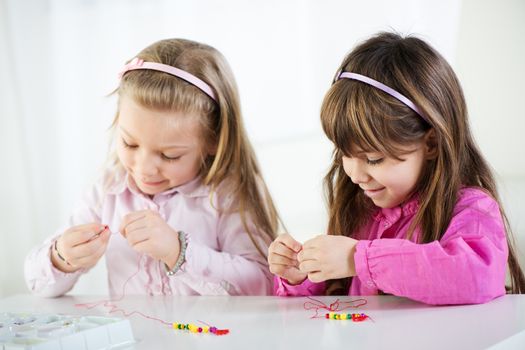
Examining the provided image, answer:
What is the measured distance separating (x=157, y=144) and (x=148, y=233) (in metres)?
0.19

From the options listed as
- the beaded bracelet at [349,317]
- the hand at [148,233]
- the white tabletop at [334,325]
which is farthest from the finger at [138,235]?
the beaded bracelet at [349,317]

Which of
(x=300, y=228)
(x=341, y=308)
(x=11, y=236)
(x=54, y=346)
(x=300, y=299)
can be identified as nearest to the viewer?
(x=54, y=346)

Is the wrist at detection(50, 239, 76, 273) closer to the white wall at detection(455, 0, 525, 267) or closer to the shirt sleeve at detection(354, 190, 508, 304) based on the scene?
the shirt sleeve at detection(354, 190, 508, 304)

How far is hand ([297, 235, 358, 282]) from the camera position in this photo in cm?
111

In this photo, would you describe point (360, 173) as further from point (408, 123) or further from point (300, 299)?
point (300, 299)

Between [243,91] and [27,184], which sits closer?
[243,91]

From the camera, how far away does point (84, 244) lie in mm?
1408

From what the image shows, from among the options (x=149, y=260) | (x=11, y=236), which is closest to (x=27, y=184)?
(x=11, y=236)

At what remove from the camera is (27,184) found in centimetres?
264

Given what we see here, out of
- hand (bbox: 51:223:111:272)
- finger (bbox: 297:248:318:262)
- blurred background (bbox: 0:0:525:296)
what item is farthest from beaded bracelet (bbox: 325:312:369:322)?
blurred background (bbox: 0:0:525:296)

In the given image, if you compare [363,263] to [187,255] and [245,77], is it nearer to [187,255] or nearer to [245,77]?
[187,255]

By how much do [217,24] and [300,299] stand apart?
4.66ft

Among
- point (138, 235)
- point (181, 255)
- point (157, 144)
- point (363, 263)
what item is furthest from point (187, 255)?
point (363, 263)

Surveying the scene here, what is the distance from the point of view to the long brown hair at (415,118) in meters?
1.17
